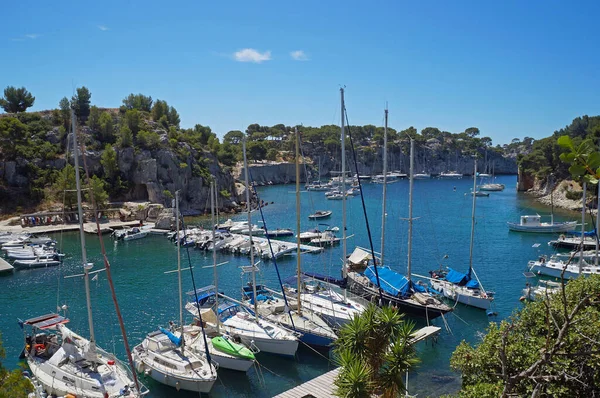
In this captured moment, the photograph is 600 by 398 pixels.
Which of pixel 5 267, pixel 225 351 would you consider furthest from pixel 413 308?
pixel 5 267

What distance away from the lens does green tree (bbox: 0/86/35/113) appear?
101688 mm

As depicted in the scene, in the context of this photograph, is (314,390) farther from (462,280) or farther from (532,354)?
(462,280)

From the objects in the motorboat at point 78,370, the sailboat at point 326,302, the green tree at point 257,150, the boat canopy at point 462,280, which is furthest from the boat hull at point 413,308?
the green tree at point 257,150

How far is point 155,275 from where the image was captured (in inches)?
1822

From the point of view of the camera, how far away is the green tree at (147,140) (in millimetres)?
90688

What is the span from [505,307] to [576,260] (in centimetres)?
1185

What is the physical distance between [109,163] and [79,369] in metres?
69.1

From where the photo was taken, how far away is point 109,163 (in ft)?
278

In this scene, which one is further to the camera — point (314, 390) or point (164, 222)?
point (164, 222)

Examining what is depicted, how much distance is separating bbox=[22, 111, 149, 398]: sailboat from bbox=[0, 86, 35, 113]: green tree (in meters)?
96.8

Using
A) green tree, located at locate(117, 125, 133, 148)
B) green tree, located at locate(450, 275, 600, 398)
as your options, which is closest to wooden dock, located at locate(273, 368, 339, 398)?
green tree, located at locate(450, 275, 600, 398)

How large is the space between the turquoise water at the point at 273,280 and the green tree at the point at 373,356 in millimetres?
10589

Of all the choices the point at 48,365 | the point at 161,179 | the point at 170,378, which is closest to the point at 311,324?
the point at 170,378

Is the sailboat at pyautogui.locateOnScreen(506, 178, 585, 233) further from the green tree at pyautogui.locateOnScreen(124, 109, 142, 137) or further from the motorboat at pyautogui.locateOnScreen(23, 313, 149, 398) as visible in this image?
the green tree at pyautogui.locateOnScreen(124, 109, 142, 137)
